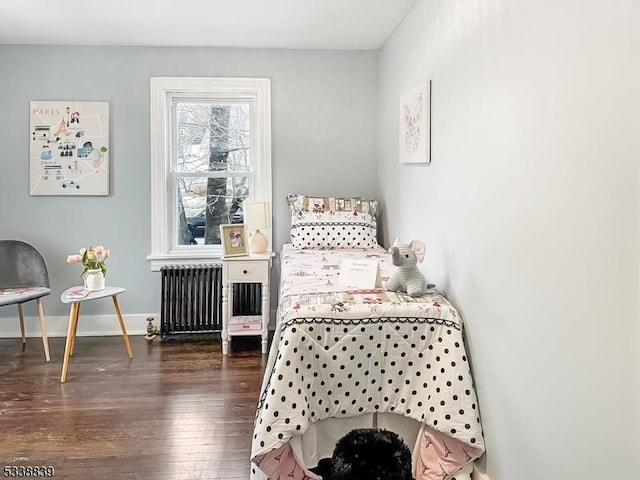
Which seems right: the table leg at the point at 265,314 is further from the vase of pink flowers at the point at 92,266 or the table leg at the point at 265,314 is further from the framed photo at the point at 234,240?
the vase of pink flowers at the point at 92,266

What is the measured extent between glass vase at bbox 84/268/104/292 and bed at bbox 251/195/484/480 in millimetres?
1834

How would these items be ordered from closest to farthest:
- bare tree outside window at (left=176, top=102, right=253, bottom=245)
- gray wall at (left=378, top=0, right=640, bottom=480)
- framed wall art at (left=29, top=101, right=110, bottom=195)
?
gray wall at (left=378, top=0, right=640, bottom=480) → framed wall art at (left=29, top=101, right=110, bottom=195) → bare tree outside window at (left=176, top=102, right=253, bottom=245)

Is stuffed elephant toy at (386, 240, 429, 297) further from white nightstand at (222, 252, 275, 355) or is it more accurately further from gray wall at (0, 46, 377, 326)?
gray wall at (0, 46, 377, 326)

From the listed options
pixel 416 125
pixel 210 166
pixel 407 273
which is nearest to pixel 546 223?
pixel 407 273

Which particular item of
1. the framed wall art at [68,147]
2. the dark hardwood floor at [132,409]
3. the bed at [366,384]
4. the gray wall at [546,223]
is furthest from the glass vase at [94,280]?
the gray wall at [546,223]

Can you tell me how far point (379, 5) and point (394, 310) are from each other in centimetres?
194

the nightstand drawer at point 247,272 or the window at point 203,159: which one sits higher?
the window at point 203,159

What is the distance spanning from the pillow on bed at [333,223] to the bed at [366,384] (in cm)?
147

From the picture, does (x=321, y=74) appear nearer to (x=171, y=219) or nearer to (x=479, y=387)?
(x=171, y=219)

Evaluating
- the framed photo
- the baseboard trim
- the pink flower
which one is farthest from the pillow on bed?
the baseboard trim

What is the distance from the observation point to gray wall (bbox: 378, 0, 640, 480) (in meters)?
1.09

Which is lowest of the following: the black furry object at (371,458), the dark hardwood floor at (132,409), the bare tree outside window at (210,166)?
the dark hardwood floor at (132,409)

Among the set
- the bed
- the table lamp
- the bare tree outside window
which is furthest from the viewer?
the bare tree outside window

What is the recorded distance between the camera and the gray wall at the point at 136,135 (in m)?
3.73
